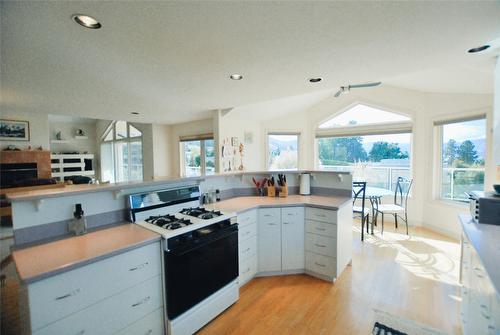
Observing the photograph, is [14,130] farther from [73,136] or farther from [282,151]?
[282,151]

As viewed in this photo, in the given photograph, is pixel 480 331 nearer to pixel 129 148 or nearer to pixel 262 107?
pixel 262 107

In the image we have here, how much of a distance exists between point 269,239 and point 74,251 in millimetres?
1831

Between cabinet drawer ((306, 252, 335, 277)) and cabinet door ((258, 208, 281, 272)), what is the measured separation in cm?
36

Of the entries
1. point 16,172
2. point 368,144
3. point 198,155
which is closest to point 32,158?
point 16,172

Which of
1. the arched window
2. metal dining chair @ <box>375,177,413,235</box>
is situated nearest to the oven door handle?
metal dining chair @ <box>375,177,413,235</box>

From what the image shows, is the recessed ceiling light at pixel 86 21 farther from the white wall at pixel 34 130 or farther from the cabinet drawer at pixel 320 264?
the white wall at pixel 34 130

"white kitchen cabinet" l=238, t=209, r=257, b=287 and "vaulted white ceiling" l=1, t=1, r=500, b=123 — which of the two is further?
"white kitchen cabinet" l=238, t=209, r=257, b=287

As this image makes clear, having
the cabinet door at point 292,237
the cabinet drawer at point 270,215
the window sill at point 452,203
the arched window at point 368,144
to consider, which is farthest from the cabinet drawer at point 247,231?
the window sill at point 452,203

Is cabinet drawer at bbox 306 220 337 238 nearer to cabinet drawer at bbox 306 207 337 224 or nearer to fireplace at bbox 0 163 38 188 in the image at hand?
cabinet drawer at bbox 306 207 337 224

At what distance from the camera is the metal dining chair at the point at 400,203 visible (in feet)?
13.1

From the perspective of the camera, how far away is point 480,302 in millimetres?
1288

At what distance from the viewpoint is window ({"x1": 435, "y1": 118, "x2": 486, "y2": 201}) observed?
364 centimetres

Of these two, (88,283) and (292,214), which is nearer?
(88,283)

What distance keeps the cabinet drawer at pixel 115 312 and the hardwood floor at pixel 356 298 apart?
61 centimetres
